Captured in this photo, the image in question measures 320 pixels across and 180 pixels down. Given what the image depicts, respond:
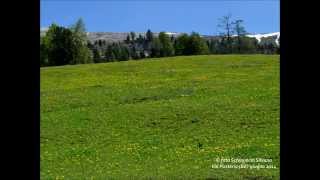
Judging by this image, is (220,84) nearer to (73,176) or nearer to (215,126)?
(215,126)

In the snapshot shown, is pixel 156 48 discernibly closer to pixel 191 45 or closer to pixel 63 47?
pixel 191 45

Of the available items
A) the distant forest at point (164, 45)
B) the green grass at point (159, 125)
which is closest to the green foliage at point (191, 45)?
the distant forest at point (164, 45)

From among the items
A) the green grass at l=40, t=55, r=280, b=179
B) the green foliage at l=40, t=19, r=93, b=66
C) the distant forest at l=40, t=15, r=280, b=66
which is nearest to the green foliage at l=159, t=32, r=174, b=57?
the distant forest at l=40, t=15, r=280, b=66

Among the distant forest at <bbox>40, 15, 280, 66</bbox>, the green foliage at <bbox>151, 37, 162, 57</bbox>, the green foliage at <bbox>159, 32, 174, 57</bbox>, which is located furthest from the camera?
the green foliage at <bbox>151, 37, 162, 57</bbox>

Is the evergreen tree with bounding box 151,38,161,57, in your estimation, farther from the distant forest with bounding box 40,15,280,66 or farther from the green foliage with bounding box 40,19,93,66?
the green foliage with bounding box 40,19,93,66

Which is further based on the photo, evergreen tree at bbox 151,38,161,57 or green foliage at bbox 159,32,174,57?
evergreen tree at bbox 151,38,161,57

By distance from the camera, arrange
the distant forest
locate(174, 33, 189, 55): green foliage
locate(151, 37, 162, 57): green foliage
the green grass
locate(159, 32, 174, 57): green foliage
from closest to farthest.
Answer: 1. the green grass
2. the distant forest
3. locate(174, 33, 189, 55): green foliage
4. locate(159, 32, 174, 57): green foliage
5. locate(151, 37, 162, 57): green foliage

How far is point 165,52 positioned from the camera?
8250 cm

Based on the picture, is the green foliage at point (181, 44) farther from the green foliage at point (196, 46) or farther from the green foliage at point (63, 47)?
the green foliage at point (63, 47)

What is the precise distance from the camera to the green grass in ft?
50.9

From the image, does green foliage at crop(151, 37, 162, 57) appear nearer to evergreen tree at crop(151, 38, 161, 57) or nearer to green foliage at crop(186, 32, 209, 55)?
evergreen tree at crop(151, 38, 161, 57)

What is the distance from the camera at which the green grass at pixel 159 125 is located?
15.5 m

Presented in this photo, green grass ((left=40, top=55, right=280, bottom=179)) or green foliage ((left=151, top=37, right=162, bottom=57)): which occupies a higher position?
green foliage ((left=151, top=37, right=162, bottom=57))
